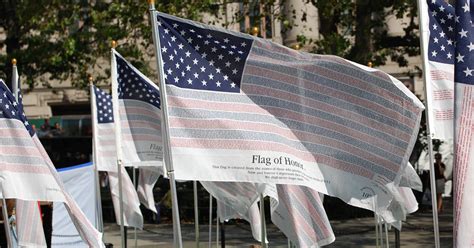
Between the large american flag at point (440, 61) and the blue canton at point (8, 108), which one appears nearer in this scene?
the large american flag at point (440, 61)

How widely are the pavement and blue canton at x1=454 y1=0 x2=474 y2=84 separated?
11.3 metres

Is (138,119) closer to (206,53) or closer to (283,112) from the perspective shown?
(206,53)

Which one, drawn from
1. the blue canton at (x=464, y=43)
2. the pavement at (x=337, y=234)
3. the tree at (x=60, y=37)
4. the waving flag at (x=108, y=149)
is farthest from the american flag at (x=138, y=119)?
the tree at (x=60, y=37)

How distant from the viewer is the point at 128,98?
14922mm

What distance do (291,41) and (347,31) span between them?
6.66m

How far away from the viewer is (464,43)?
26.9 feet

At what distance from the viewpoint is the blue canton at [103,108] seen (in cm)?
1723

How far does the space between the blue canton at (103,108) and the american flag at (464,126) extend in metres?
9.69

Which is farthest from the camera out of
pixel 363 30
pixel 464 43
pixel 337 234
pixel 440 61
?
pixel 363 30

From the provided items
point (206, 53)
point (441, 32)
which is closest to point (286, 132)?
point (206, 53)

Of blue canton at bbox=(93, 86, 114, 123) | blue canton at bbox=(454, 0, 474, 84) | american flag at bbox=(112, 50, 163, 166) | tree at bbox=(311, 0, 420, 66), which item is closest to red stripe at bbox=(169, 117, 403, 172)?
blue canton at bbox=(454, 0, 474, 84)

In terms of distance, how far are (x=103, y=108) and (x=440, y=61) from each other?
28.6ft

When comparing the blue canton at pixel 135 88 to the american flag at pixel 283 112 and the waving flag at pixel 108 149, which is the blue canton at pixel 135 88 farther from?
the american flag at pixel 283 112

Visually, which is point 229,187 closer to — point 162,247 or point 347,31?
point 162,247
